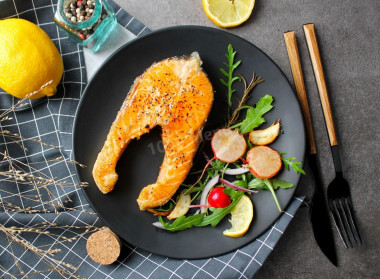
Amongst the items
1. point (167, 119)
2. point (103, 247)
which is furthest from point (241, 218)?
point (103, 247)

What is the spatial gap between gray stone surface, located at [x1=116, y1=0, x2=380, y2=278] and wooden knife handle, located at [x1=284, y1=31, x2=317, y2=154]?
6 centimetres

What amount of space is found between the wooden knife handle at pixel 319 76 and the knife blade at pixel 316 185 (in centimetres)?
9

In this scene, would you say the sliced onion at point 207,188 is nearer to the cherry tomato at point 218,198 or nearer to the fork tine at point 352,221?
the cherry tomato at point 218,198

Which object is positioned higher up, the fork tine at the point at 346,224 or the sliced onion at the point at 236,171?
the sliced onion at the point at 236,171

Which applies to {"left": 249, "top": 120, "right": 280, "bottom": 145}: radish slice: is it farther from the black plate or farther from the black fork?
the black fork

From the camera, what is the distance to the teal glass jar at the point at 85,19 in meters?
2.38

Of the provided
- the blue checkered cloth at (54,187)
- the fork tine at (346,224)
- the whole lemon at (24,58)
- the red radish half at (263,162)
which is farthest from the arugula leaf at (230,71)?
the whole lemon at (24,58)

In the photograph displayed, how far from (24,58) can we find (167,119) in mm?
915

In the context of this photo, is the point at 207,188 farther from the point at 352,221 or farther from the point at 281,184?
the point at 352,221

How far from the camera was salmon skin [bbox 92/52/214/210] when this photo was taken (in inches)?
92.5

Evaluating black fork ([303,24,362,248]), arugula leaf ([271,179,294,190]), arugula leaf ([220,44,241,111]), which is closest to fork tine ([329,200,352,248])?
black fork ([303,24,362,248])

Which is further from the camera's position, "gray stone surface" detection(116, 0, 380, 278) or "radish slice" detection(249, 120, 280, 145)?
"gray stone surface" detection(116, 0, 380, 278)

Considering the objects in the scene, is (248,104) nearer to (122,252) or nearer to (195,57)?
(195,57)

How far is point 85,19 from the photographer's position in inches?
94.7
